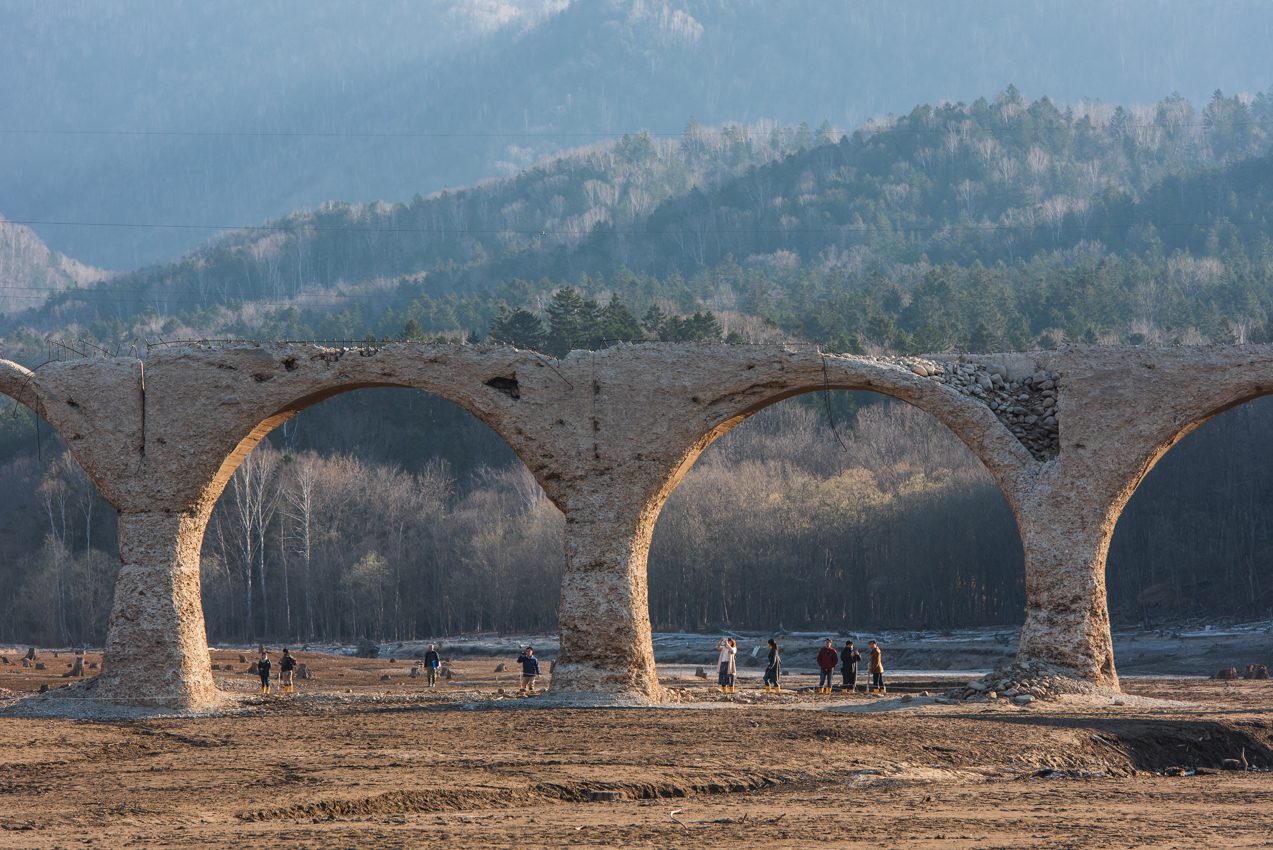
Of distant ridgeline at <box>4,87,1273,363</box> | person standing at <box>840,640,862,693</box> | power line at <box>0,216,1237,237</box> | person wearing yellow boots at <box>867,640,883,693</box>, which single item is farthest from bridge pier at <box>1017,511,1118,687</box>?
power line at <box>0,216,1237,237</box>

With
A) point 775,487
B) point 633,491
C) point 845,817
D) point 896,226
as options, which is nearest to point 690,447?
point 633,491

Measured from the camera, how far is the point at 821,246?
93.9 metres

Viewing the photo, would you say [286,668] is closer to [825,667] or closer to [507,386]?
[507,386]

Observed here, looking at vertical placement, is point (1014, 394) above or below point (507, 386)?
below

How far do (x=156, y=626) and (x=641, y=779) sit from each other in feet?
27.5

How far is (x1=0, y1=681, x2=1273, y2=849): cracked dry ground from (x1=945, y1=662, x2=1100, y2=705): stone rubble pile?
1.75 feet

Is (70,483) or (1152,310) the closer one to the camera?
(70,483)

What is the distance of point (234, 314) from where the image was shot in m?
84.3

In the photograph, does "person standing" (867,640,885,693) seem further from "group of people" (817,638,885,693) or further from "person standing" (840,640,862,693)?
"person standing" (840,640,862,693)

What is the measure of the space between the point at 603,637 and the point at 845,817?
689 cm

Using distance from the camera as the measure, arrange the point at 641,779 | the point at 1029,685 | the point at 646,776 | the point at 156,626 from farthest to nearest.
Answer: the point at 156,626, the point at 1029,685, the point at 646,776, the point at 641,779

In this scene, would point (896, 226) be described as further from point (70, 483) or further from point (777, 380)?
point (777, 380)

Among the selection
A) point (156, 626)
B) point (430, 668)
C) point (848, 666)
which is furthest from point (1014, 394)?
point (156, 626)

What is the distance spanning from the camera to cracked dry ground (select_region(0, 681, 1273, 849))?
28.6ft
